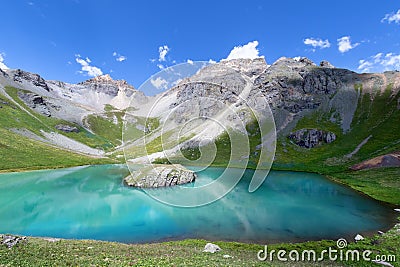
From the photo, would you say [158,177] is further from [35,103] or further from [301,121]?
[35,103]

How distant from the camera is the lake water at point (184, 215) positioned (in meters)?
26.9

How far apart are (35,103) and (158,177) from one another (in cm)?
15653

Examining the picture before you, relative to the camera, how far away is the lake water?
26.9 m

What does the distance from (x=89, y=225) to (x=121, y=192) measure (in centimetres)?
1959

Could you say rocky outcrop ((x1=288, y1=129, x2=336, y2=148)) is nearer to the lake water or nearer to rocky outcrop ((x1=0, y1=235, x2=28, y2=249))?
the lake water

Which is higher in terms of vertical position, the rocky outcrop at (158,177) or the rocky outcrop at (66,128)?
the rocky outcrop at (66,128)

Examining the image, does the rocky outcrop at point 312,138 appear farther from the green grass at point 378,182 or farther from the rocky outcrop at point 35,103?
the rocky outcrop at point 35,103

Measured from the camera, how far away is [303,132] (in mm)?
126562

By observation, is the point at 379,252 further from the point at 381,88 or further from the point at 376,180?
the point at 381,88

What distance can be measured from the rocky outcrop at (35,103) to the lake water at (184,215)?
126883mm

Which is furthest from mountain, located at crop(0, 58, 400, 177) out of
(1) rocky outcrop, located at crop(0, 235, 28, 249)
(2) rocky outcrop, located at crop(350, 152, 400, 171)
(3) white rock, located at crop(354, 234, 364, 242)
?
(1) rocky outcrop, located at crop(0, 235, 28, 249)

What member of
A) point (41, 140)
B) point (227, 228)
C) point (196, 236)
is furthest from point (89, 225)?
point (41, 140)

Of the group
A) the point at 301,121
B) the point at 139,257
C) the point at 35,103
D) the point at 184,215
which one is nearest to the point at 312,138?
the point at 301,121

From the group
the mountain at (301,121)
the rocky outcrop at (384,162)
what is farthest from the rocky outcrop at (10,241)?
the rocky outcrop at (384,162)
